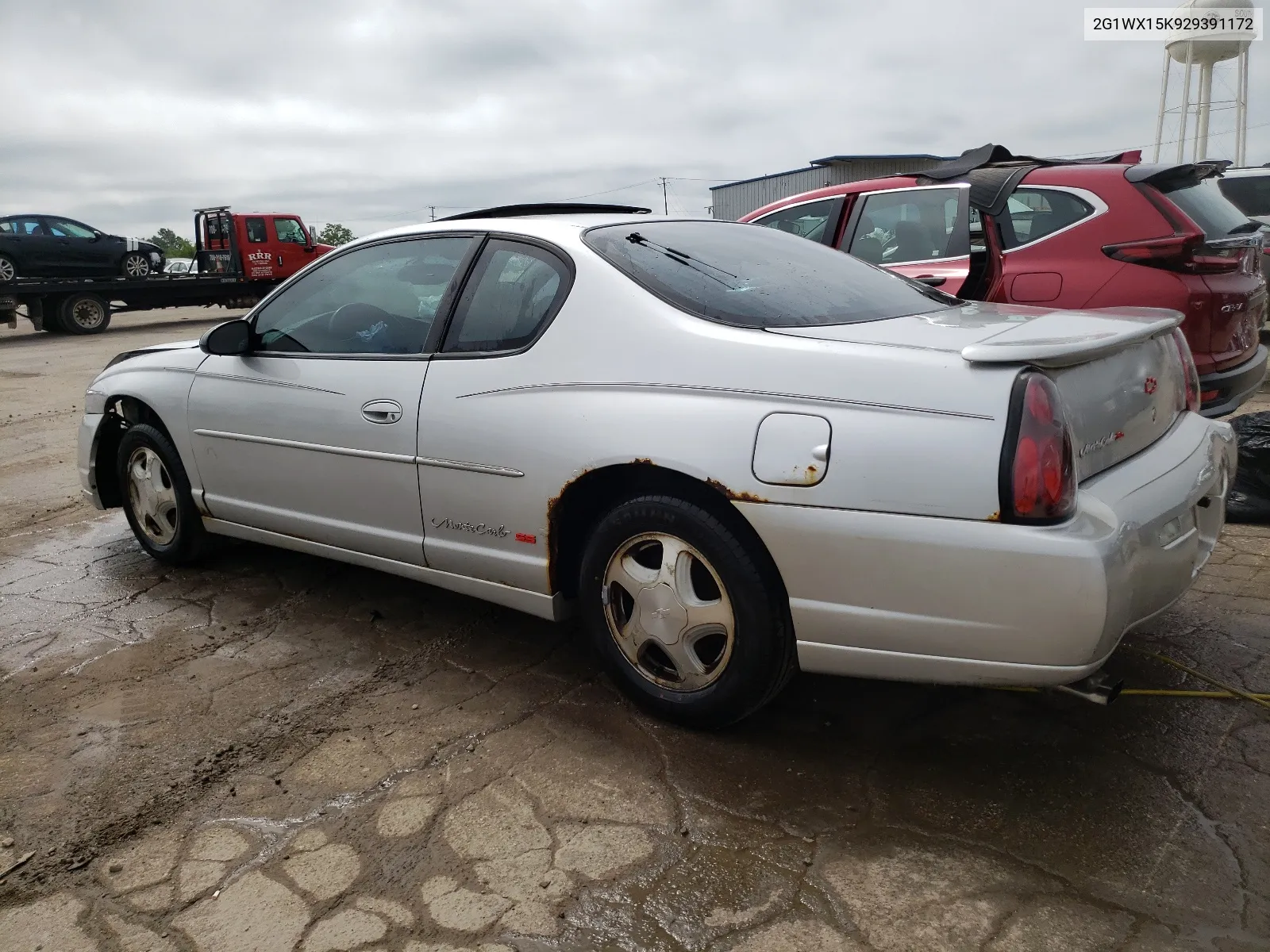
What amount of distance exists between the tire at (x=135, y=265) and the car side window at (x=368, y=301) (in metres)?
18.9

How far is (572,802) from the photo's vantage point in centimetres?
249

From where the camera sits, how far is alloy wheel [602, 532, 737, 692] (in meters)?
2.64

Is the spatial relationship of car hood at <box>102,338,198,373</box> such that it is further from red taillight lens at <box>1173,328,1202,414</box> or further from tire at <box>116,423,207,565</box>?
red taillight lens at <box>1173,328,1202,414</box>

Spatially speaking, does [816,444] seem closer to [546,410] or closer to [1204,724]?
[546,410]

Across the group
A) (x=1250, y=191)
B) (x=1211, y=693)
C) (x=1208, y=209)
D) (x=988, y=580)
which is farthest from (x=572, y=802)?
(x=1250, y=191)

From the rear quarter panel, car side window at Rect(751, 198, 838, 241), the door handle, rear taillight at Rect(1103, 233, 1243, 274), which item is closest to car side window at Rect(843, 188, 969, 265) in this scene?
car side window at Rect(751, 198, 838, 241)

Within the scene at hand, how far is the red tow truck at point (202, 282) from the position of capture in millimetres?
18609

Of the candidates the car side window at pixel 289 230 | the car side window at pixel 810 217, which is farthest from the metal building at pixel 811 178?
the car side window at pixel 810 217

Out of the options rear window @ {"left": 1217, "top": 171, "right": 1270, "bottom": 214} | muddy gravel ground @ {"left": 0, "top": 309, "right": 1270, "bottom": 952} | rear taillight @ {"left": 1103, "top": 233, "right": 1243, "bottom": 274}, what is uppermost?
rear window @ {"left": 1217, "top": 171, "right": 1270, "bottom": 214}

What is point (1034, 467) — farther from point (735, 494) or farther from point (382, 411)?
point (382, 411)

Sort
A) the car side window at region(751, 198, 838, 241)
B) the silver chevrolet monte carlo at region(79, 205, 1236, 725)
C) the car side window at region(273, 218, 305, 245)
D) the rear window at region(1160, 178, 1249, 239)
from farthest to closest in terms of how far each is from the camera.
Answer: the car side window at region(273, 218, 305, 245)
the car side window at region(751, 198, 838, 241)
the rear window at region(1160, 178, 1249, 239)
the silver chevrolet monte carlo at region(79, 205, 1236, 725)

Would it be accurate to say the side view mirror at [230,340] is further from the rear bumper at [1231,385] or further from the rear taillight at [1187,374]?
the rear bumper at [1231,385]

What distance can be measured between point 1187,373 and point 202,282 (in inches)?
818

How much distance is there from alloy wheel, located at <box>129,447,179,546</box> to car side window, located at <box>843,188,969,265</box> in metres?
3.60
